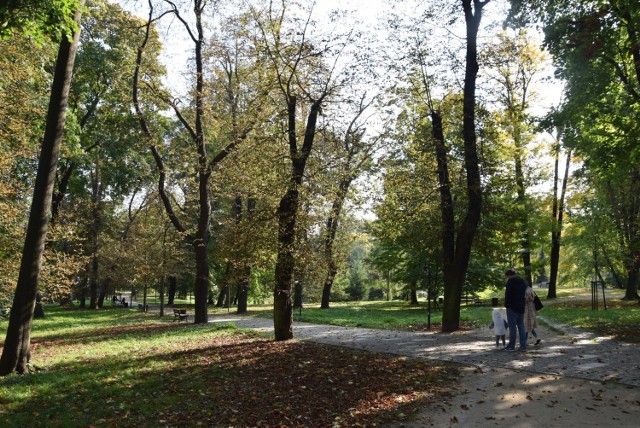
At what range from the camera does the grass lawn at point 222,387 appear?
244 inches

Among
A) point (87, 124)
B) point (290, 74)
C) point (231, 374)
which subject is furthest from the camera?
point (87, 124)

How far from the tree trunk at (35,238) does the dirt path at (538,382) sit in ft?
24.0

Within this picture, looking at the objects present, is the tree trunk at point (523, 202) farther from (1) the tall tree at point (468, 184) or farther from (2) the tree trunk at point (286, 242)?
(2) the tree trunk at point (286, 242)

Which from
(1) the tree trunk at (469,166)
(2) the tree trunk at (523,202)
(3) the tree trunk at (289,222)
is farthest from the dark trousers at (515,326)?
(2) the tree trunk at (523,202)

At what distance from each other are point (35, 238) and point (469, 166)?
36.5 ft

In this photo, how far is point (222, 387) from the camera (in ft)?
25.5

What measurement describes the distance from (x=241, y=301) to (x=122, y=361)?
55.4 ft

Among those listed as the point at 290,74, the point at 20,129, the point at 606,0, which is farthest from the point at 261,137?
the point at 606,0

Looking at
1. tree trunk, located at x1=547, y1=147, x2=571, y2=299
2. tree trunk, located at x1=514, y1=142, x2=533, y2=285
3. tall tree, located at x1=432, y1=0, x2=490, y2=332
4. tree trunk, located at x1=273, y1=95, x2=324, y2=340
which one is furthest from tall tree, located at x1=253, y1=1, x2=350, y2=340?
tree trunk, located at x1=547, y1=147, x2=571, y2=299

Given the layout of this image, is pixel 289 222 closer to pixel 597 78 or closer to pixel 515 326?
pixel 515 326

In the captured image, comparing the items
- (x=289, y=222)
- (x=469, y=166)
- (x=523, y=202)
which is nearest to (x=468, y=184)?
(x=469, y=166)

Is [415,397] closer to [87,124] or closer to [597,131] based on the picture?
[597,131]

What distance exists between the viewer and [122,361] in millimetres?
10641

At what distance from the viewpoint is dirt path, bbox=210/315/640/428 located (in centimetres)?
568
